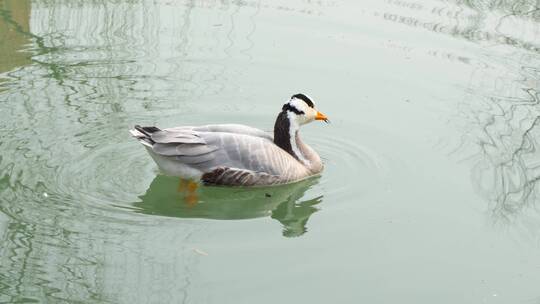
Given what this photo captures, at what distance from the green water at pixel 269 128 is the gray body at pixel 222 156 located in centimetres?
15

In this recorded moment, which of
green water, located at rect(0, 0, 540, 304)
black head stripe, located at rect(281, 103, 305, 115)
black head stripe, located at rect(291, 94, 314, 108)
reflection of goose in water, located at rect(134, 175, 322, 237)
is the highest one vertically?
black head stripe, located at rect(291, 94, 314, 108)

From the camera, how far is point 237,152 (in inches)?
297

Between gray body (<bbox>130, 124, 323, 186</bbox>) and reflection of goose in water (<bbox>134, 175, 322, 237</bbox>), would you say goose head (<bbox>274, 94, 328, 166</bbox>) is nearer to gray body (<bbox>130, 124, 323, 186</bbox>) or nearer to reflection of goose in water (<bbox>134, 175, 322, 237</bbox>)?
gray body (<bbox>130, 124, 323, 186</bbox>)

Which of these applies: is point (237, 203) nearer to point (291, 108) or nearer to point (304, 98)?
point (291, 108)

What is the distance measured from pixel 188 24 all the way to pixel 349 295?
6.00 metres

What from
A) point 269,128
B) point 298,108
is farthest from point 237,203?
point 269,128

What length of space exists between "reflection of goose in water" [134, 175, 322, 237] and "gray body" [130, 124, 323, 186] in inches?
4.1

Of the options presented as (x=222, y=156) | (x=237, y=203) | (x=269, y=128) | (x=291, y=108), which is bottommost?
(x=237, y=203)

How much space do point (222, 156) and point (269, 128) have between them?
1.36 meters

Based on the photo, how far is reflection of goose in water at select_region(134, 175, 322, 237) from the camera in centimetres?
694

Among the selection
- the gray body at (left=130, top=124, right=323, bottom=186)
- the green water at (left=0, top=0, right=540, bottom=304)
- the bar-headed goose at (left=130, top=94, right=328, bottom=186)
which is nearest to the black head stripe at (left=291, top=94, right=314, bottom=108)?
the bar-headed goose at (left=130, top=94, right=328, bottom=186)

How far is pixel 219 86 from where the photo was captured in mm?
9414

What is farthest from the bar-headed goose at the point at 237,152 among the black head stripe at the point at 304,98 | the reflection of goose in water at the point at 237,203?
the reflection of goose in water at the point at 237,203

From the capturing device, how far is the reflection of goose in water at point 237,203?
22.8 feet
